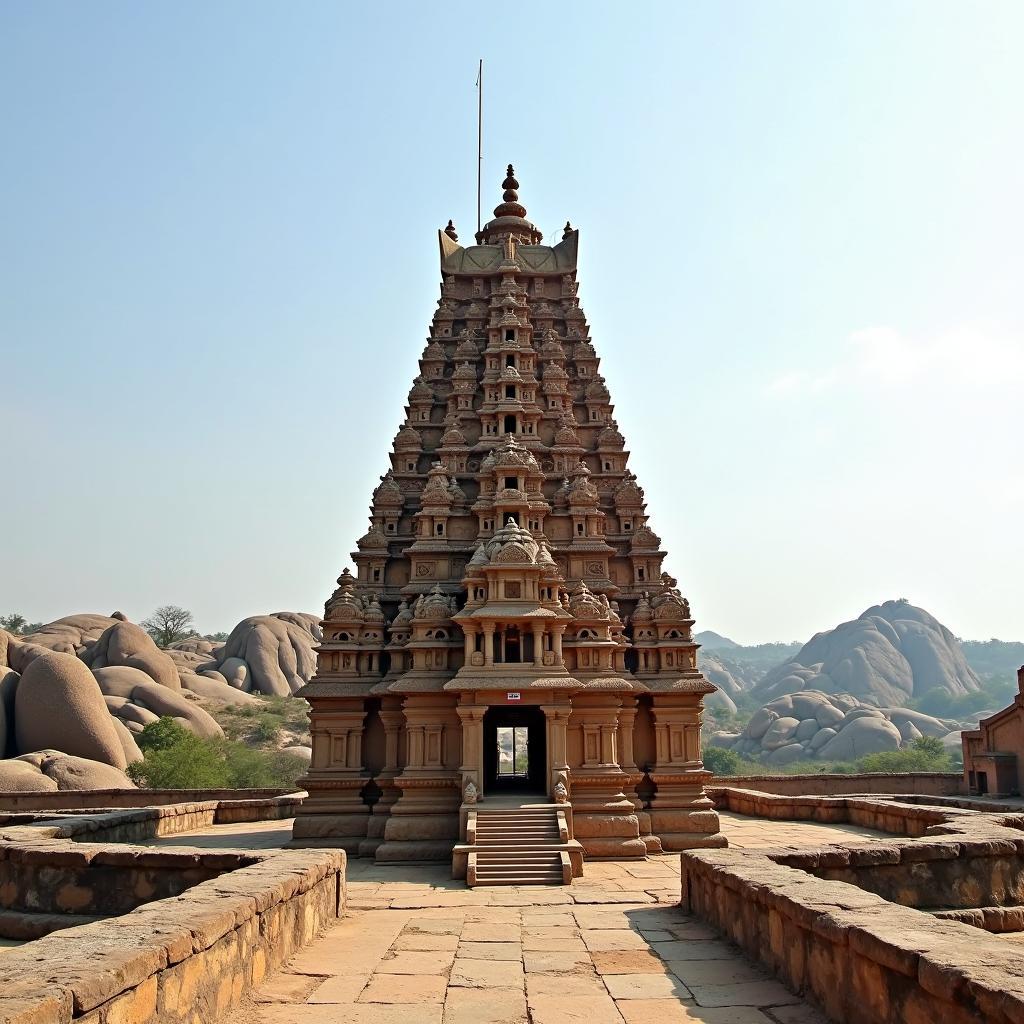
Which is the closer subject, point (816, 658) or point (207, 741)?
point (207, 741)

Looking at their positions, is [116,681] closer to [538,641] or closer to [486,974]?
[538,641]

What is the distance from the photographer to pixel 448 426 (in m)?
26.5

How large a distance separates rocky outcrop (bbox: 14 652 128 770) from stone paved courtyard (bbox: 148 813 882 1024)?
2661 centimetres

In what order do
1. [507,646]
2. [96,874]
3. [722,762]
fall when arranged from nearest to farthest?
[96,874]
[507,646]
[722,762]

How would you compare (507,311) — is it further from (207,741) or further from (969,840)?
(207,741)

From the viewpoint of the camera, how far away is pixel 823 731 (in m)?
78.3

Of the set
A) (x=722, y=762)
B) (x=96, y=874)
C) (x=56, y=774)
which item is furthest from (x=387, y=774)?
(x=722, y=762)

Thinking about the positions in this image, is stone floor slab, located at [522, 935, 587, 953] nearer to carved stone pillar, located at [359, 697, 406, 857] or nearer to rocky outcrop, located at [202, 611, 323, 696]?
carved stone pillar, located at [359, 697, 406, 857]

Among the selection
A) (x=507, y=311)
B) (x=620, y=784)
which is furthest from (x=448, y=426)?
(x=620, y=784)

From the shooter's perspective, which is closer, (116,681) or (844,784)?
(844,784)

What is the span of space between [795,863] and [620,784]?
33.2ft

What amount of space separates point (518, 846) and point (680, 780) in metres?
6.23

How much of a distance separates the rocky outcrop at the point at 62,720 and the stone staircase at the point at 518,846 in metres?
24.8

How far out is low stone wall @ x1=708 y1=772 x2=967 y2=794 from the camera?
30750mm
